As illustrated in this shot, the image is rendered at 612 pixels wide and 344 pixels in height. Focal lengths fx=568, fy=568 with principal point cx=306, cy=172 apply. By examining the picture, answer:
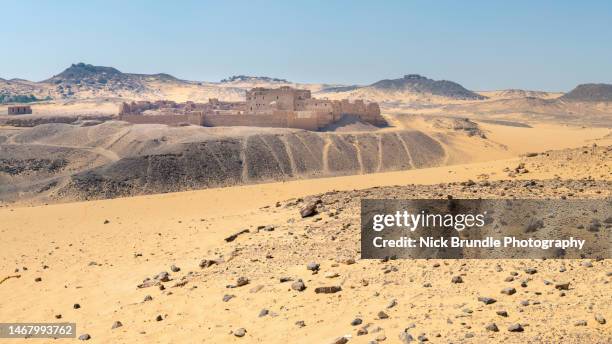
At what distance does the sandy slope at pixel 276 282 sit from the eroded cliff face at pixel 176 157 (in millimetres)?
13332

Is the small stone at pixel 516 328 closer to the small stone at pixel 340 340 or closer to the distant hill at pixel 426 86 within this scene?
the small stone at pixel 340 340

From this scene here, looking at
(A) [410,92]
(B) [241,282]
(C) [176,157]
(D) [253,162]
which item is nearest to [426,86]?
(A) [410,92]

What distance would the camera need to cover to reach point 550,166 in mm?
16688

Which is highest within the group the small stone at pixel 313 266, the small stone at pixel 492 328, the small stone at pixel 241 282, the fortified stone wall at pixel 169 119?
the fortified stone wall at pixel 169 119

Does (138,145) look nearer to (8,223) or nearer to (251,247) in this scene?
(8,223)

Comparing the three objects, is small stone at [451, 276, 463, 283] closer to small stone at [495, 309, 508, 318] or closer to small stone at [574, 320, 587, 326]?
small stone at [495, 309, 508, 318]

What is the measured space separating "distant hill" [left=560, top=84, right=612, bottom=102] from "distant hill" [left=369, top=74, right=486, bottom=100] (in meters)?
26.7

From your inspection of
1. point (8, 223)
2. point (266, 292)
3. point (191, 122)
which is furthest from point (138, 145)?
point (266, 292)

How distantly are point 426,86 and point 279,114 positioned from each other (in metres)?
113

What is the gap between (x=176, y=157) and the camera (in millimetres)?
35094

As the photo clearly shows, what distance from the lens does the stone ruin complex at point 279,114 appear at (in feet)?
154

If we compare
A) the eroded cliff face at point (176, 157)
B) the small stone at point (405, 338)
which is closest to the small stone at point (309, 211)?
the small stone at point (405, 338)

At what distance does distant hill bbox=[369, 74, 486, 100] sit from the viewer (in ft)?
484

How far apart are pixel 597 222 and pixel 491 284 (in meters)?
2.43
